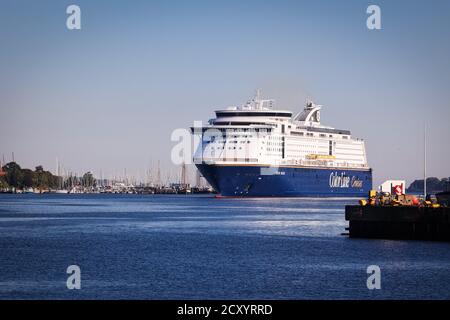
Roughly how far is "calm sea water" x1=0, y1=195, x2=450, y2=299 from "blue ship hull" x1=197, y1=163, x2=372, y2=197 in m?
51.1

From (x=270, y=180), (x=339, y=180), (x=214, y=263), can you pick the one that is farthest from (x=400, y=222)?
(x=339, y=180)

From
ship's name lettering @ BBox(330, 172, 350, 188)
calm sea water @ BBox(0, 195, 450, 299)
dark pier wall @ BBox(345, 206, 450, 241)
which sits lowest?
calm sea water @ BBox(0, 195, 450, 299)

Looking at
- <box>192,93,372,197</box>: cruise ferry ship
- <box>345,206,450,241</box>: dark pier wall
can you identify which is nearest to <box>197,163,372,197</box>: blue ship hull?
<box>192,93,372,197</box>: cruise ferry ship

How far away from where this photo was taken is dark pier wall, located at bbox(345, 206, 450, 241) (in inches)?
2224

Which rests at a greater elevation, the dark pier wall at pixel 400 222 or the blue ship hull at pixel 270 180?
the blue ship hull at pixel 270 180

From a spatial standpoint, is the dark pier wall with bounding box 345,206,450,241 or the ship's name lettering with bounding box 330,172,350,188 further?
the ship's name lettering with bounding box 330,172,350,188

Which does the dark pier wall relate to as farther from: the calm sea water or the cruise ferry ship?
the cruise ferry ship

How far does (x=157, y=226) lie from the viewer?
77.4m

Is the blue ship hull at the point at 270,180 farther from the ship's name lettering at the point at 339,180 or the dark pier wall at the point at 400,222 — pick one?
the dark pier wall at the point at 400,222

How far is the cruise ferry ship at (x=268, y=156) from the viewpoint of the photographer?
128625 mm

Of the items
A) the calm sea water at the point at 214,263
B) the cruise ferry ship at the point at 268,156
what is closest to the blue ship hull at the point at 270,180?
the cruise ferry ship at the point at 268,156

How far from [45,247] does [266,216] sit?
36.8 m

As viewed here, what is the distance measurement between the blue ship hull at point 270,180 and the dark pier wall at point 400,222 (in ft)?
222
